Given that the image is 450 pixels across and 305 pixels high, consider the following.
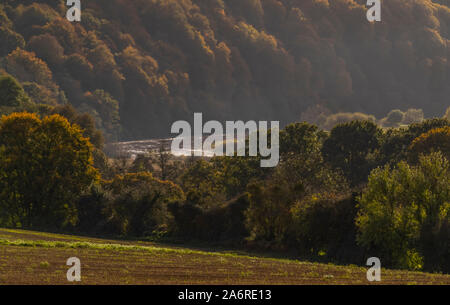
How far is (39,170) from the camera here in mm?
107125

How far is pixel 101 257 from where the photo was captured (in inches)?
2093

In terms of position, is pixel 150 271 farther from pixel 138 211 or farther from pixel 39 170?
pixel 39 170

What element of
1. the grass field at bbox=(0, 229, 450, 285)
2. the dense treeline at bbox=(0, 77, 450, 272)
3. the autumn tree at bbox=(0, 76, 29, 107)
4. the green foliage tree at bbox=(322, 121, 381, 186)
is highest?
the autumn tree at bbox=(0, 76, 29, 107)

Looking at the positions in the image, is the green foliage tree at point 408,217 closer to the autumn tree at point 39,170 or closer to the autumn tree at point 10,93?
the autumn tree at point 39,170

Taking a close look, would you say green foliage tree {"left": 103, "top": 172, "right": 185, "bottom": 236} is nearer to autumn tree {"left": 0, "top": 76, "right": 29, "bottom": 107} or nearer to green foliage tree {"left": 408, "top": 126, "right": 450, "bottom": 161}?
green foliage tree {"left": 408, "top": 126, "right": 450, "bottom": 161}

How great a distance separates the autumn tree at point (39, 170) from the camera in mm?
105250

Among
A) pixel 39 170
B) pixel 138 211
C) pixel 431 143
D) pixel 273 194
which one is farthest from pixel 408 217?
pixel 39 170

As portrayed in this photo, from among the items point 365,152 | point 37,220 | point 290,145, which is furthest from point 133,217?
point 365,152

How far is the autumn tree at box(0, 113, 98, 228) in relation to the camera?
105m

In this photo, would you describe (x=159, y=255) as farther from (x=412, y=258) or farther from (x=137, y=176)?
(x=137, y=176)

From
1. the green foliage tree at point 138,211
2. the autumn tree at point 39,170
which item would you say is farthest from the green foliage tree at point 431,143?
the autumn tree at point 39,170

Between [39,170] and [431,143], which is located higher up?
[431,143]

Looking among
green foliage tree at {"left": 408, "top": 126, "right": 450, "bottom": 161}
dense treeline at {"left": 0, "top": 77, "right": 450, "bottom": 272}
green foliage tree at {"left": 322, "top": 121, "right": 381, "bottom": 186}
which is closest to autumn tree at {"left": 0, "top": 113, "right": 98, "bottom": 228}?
dense treeline at {"left": 0, "top": 77, "right": 450, "bottom": 272}

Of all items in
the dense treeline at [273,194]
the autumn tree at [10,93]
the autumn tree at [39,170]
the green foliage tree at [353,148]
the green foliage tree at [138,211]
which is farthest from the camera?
the autumn tree at [10,93]
